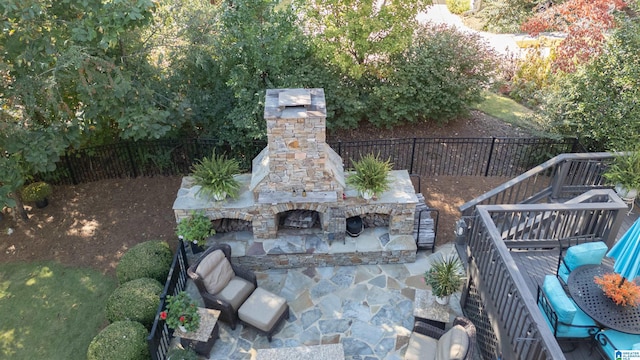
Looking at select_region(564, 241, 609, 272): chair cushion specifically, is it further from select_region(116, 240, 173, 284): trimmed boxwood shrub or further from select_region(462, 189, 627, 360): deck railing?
select_region(116, 240, 173, 284): trimmed boxwood shrub

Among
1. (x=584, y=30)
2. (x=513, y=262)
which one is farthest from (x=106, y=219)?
(x=584, y=30)

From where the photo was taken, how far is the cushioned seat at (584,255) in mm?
7613

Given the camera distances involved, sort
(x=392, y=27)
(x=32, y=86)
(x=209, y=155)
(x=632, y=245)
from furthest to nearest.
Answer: (x=209, y=155) → (x=392, y=27) → (x=32, y=86) → (x=632, y=245)

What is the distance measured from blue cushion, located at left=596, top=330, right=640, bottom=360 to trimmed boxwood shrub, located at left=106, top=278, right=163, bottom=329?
7439mm

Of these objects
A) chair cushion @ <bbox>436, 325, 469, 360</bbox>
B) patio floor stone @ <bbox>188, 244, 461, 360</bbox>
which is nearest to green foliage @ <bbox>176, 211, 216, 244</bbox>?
patio floor stone @ <bbox>188, 244, 461, 360</bbox>

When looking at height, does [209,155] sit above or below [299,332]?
above

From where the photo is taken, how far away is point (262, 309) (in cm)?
859

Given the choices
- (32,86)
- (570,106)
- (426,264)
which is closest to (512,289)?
(426,264)

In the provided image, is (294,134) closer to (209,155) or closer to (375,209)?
(375,209)

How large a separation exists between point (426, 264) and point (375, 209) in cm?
170

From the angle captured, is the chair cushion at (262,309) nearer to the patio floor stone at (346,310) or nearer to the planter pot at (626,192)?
the patio floor stone at (346,310)

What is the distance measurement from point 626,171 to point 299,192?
667 cm

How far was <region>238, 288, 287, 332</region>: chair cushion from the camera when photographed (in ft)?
27.7

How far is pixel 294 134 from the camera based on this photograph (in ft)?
29.3
